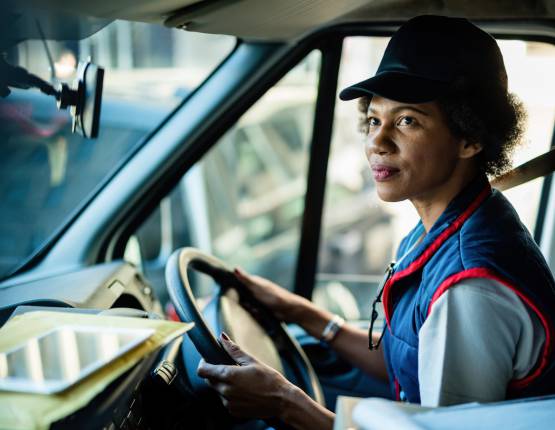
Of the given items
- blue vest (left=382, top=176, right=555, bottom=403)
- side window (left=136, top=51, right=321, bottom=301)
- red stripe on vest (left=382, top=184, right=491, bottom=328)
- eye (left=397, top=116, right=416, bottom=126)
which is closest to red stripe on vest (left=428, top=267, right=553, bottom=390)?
blue vest (left=382, top=176, right=555, bottom=403)

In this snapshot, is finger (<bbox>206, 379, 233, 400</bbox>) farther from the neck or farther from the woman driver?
the neck

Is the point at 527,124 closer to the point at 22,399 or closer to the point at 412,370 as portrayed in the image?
the point at 412,370

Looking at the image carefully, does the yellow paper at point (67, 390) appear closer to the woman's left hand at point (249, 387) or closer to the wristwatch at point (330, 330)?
the woman's left hand at point (249, 387)

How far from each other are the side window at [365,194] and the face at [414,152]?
0.18m

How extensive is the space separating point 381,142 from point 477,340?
18.0 inches

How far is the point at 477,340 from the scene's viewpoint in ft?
3.64

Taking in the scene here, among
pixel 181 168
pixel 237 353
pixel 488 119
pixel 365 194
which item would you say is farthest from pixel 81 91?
pixel 365 194

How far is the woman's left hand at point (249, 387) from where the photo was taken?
1272 mm

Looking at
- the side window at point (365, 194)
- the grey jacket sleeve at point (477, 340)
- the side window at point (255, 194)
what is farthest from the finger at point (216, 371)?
the side window at point (255, 194)

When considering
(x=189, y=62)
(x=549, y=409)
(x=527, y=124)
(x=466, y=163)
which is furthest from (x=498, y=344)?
(x=189, y=62)

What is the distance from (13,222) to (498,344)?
1400 millimetres

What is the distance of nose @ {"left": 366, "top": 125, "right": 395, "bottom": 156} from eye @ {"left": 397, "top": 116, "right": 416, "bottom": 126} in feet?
0.10

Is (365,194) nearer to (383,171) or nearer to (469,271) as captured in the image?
(383,171)

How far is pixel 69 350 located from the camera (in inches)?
37.5
